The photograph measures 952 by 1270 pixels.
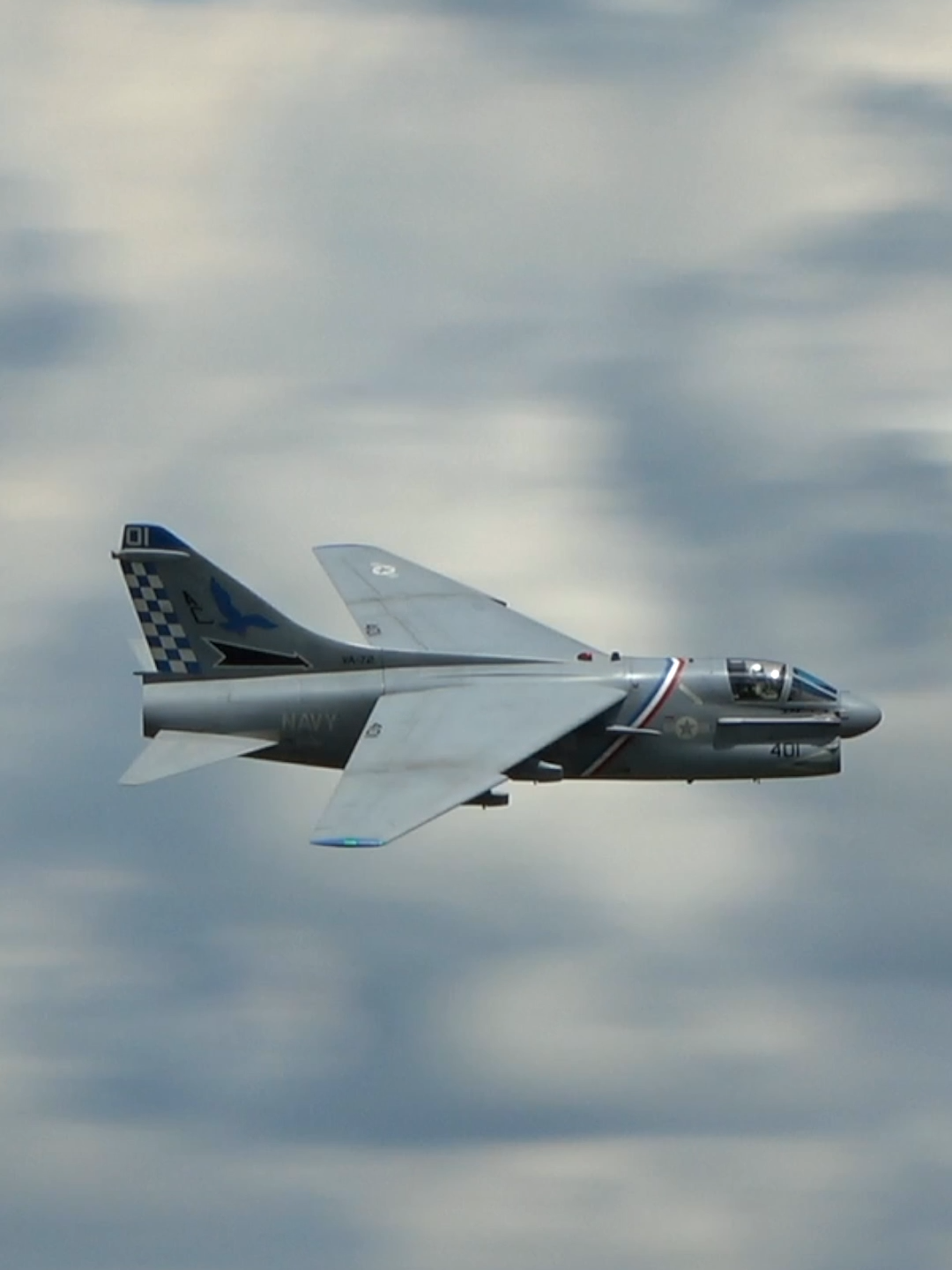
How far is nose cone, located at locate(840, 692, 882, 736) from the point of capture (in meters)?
78.9

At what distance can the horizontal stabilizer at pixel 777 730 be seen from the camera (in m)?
78.0

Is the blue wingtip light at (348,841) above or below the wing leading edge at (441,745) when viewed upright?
below

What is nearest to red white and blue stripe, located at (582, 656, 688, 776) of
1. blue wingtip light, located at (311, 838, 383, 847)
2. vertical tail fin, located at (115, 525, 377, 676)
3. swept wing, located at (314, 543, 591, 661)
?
swept wing, located at (314, 543, 591, 661)

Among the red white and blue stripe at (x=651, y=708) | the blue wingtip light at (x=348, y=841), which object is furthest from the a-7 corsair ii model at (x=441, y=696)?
the blue wingtip light at (x=348, y=841)

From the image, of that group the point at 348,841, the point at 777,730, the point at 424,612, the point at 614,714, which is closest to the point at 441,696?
the point at 614,714

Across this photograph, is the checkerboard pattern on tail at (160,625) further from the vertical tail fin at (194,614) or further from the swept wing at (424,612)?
Answer: the swept wing at (424,612)

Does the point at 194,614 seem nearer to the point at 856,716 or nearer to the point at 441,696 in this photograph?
the point at 441,696

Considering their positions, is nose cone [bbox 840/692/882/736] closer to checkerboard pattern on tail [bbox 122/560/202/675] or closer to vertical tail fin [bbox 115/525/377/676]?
vertical tail fin [bbox 115/525/377/676]

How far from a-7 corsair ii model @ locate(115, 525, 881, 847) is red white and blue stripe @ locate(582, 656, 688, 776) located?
0.03m

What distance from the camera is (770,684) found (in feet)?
257

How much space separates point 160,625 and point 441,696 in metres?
6.88

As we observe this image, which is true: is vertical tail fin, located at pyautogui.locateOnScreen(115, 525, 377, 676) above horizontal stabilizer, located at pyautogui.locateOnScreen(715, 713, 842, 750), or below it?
above

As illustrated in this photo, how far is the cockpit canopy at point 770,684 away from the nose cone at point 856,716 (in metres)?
0.37

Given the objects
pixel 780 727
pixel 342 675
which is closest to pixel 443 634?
pixel 342 675
